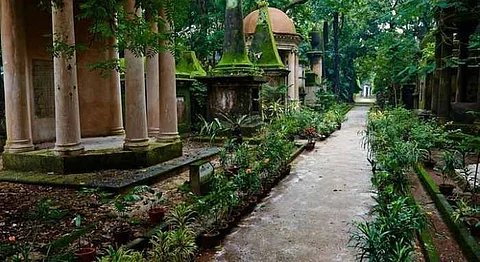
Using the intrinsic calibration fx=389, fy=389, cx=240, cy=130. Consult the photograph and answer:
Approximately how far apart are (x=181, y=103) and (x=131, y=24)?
892 cm

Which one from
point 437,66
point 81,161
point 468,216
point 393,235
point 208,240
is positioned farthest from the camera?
point 437,66

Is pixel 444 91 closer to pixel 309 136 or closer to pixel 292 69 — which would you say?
pixel 309 136

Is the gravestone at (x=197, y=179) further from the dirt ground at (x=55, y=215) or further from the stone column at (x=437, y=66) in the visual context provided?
the stone column at (x=437, y=66)

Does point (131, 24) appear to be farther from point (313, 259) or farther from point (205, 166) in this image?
point (313, 259)

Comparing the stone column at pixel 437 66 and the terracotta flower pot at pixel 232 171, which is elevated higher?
the stone column at pixel 437 66

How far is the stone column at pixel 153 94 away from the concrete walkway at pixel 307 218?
10.9 ft

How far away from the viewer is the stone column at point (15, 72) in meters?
7.48

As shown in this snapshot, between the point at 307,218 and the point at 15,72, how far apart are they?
6.12 meters

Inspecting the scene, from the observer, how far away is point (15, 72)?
7.47 meters

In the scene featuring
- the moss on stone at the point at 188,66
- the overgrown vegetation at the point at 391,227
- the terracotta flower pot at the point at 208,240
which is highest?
the moss on stone at the point at 188,66

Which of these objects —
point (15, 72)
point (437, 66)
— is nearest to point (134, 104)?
point (15, 72)

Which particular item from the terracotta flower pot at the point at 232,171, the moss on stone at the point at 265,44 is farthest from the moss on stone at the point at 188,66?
the terracotta flower pot at the point at 232,171

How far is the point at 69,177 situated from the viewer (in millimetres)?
6609

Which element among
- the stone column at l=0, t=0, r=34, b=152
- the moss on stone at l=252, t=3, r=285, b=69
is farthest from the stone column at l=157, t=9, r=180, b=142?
the moss on stone at l=252, t=3, r=285, b=69
